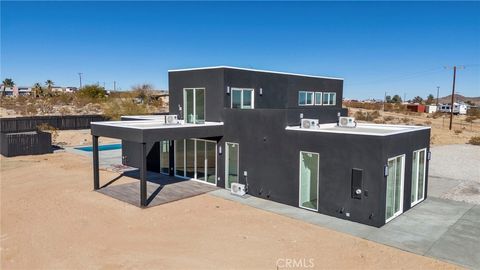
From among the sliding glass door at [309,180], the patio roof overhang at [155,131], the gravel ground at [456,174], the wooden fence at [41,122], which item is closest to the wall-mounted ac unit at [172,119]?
the patio roof overhang at [155,131]

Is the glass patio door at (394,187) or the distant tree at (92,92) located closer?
the glass patio door at (394,187)

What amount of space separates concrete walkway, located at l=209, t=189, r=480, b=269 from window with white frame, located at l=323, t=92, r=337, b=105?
10.6 m

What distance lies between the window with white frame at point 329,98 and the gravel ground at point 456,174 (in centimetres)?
693

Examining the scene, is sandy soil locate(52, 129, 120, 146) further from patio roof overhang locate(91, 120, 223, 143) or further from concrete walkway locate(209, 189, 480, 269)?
concrete walkway locate(209, 189, 480, 269)

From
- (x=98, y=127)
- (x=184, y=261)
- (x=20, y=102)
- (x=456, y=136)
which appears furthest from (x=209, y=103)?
(x=20, y=102)

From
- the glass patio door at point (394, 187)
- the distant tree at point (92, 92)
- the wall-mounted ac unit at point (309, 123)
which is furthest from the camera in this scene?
the distant tree at point (92, 92)

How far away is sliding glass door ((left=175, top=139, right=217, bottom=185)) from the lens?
14145 mm

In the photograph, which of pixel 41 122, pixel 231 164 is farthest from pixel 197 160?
pixel 41 122

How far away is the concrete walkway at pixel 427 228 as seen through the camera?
786 cm

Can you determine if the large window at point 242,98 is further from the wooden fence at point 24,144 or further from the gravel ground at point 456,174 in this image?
the wooden fence at point 24,144

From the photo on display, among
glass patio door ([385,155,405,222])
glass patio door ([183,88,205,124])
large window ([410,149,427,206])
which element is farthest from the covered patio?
large window ([410,149,427,206])

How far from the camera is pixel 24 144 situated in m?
21.1

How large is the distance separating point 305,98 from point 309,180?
31.5 ft

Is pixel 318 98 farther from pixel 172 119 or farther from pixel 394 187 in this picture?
pixel 394 187
